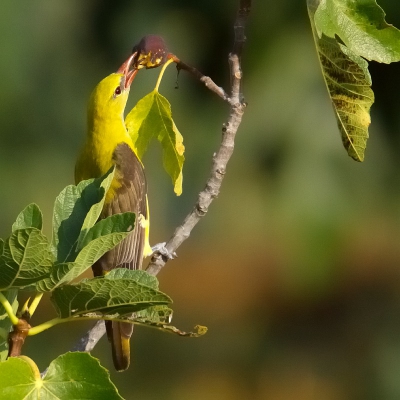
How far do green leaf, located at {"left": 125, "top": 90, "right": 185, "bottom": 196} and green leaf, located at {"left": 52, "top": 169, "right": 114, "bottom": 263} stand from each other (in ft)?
1.90

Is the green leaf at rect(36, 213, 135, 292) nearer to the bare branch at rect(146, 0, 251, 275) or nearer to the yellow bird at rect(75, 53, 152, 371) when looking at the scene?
the bare branch at rect(146, 0, 251, 275)

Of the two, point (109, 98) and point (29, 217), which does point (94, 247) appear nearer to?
point (29, 217)

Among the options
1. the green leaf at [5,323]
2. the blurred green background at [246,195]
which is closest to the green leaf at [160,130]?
the green leaf at [5,323]

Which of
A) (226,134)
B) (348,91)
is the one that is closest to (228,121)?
(226,134)

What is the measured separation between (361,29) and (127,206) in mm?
1400

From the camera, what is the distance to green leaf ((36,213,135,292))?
1152 millimetres

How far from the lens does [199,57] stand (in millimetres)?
7945

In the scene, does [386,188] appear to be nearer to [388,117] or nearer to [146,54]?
[388,117]

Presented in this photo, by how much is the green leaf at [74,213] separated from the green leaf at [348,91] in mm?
488

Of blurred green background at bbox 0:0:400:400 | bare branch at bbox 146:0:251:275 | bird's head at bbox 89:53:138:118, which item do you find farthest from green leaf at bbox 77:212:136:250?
blurred green background at bbox 0:0:400:400

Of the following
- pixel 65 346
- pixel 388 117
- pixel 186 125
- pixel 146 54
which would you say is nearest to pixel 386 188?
pixel 388 117

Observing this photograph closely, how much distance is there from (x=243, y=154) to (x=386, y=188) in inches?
55.3

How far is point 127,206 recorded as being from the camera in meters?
2.76

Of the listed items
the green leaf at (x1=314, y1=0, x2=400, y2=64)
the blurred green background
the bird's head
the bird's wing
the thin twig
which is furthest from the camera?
the blurred green background
